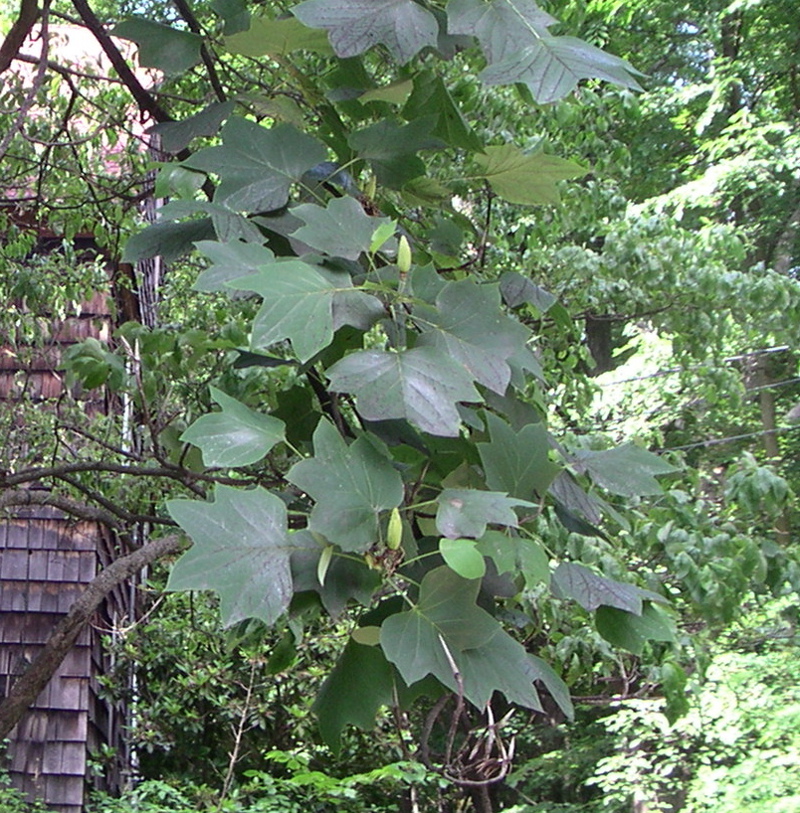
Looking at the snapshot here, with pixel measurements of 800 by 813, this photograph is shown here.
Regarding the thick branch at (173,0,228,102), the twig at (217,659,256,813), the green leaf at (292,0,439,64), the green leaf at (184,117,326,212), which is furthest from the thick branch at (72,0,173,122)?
the twig at (217,659,256,813)

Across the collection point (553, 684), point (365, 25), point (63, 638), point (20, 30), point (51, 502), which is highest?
point (20, 30)

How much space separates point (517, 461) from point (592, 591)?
0.39ft

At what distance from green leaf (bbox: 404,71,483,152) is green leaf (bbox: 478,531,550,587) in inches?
18.4

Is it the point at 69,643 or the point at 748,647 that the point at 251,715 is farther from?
the point at 748,647

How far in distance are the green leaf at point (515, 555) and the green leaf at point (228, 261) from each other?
10.6 inches

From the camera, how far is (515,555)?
0.78 m

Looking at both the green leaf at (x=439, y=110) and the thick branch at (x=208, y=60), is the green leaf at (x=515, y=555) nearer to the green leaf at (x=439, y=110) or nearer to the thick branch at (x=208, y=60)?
the green leaf at (x=439, y=110)

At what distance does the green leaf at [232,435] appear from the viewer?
788 mm

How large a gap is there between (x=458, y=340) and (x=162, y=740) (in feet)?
21.9

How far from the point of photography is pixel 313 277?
797 mm

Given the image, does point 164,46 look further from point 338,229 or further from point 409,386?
point 409,386

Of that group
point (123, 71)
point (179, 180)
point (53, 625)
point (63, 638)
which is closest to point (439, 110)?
point (179, 180)

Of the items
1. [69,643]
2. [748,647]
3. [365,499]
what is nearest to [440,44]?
→ [365,499]

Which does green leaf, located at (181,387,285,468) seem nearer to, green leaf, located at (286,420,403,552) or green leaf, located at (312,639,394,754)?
green leaf, located at (286,420,403,552)
